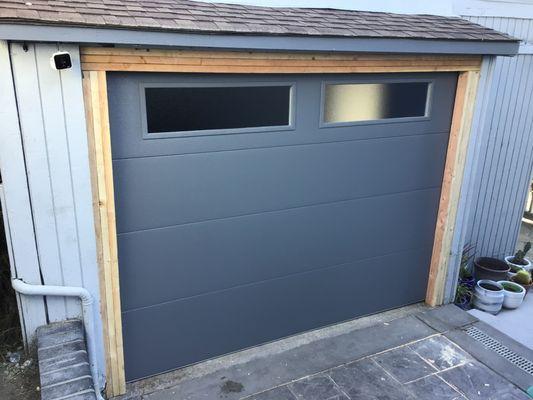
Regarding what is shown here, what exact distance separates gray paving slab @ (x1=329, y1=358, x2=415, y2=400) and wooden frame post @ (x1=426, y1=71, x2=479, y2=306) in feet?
4.62

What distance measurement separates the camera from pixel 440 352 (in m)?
4.32

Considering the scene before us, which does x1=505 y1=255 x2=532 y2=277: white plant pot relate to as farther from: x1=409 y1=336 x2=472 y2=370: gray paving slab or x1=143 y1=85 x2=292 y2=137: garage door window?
x1=143 y1=85 x2=292 y2=137: garage door window

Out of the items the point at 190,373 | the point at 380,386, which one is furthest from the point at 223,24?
the point at 380,386

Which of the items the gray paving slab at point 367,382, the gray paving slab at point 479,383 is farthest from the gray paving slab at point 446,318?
the gray paving slab at point 367,382

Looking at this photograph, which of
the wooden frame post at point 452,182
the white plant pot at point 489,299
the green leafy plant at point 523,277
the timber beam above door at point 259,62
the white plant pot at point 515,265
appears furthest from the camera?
the white plant pot at point 515,265

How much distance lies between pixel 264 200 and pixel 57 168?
1.67 meters

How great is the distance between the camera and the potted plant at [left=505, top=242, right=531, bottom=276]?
19.7 feet

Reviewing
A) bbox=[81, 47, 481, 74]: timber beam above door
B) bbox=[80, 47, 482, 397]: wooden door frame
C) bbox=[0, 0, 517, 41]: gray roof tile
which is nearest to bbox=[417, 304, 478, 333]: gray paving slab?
bbox=[80, 47, 482, 397]: wooden door frame

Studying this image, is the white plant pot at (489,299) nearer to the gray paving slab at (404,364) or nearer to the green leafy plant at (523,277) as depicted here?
the green leafy plant at (523,277)

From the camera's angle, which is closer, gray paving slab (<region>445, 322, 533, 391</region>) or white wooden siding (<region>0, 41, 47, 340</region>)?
white wooden siding (<region>0, 41, 47, 340</region>)

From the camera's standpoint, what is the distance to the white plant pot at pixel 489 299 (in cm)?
514

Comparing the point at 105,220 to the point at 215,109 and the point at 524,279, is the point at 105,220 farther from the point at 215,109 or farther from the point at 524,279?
the point at 524,279

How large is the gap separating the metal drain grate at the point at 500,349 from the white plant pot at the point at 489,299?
0.59 meters

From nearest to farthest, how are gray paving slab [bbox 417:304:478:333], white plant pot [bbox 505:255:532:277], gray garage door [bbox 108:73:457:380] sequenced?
1. gray garage door [bbox 108:73:457:380]
2. gray paving slab [bbox 417:304:478:333]
3. white plant pot [bbox 505:255:532:277]
